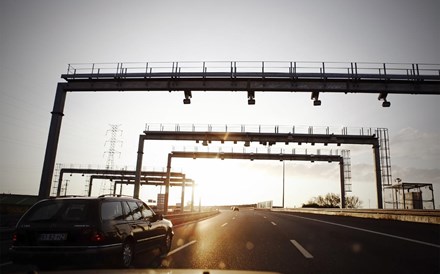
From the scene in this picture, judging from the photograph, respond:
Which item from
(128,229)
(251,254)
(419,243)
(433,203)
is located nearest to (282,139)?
(419,243)

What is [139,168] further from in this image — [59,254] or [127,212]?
[59,254]

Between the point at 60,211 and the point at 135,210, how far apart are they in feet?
5.75

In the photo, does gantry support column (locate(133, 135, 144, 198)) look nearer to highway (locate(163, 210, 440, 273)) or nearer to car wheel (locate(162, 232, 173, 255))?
highway (locate(163, 210, 440, 273))

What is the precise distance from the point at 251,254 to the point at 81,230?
13.2 feet

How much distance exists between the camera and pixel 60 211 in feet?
18.8

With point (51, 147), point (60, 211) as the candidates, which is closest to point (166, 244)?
point (60, 211)

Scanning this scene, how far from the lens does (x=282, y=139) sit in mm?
27203

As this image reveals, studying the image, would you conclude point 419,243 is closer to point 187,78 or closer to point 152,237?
point 152,237

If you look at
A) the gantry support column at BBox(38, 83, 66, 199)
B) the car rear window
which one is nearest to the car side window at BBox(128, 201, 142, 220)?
the car rear window

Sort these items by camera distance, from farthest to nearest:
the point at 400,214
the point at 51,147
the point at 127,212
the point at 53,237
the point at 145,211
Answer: the point at 400,214 → the point at 51,147 → the point at 145,211 → the point at 127,212 → the point at 53,237

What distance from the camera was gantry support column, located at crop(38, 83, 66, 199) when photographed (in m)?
14.9

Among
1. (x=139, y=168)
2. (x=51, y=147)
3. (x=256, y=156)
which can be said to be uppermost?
(x=256, y=156)

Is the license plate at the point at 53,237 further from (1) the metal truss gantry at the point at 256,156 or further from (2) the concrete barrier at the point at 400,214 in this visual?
(1) the metal truss gantry at the point at 256,156

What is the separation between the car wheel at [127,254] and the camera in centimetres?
581
